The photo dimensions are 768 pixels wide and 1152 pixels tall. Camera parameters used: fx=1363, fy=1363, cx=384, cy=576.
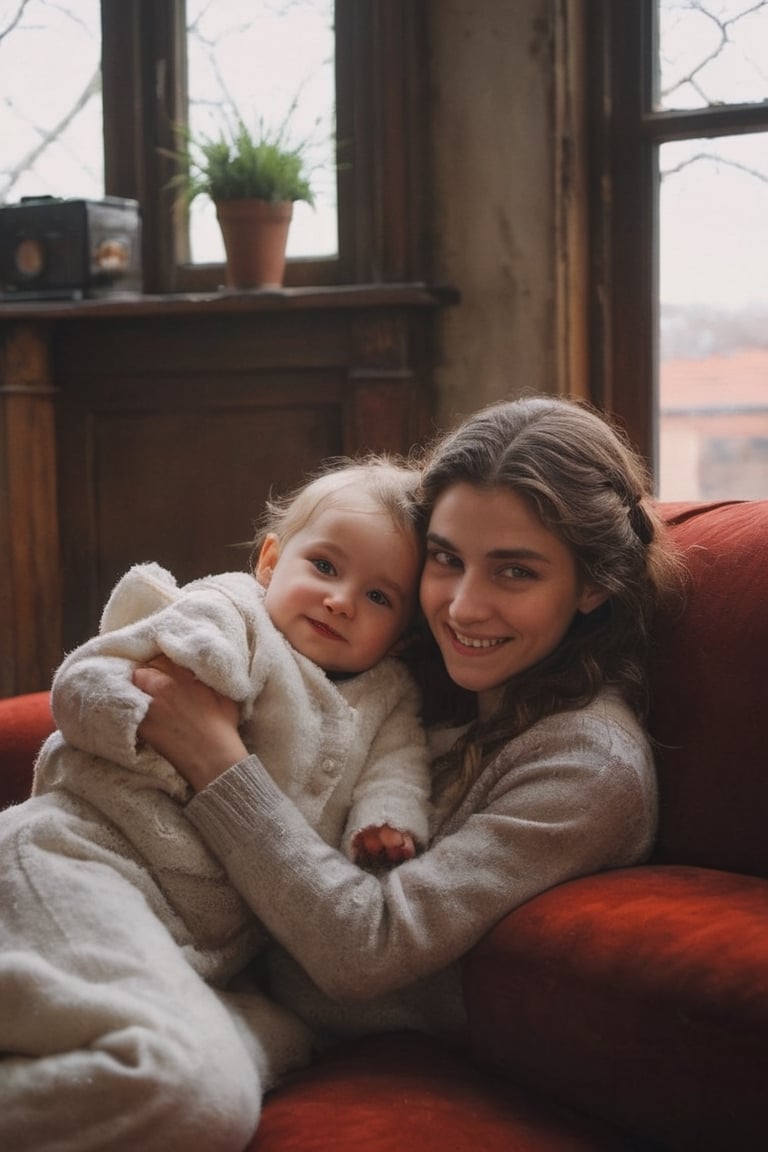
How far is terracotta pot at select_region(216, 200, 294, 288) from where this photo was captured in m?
2.82

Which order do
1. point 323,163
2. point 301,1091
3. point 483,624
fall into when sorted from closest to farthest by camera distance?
point 301,1091 < point 483,624 < point 323,163

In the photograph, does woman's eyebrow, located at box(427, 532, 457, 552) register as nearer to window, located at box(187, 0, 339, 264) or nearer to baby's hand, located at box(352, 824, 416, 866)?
baby's hand, located at box(352, 824, 416, 866)

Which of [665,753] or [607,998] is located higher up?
[665,753]

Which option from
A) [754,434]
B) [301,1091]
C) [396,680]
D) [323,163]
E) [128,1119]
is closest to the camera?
[128,1119]

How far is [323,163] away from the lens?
2.91m

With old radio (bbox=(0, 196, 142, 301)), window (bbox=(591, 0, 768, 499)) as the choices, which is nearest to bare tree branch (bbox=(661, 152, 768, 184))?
window (bbox=(591, 0, 768, 499))

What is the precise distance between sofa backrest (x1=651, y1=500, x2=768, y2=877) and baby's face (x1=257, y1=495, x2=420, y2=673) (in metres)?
0.31

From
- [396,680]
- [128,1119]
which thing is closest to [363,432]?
[396,680]

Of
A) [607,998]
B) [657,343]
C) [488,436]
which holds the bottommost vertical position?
[607,998]

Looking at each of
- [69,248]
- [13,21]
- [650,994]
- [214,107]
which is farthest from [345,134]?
[650,994]

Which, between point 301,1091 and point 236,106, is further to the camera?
point 236,106

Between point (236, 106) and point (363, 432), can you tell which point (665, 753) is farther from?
point (236, 106)

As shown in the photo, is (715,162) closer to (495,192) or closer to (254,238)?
(495,192)

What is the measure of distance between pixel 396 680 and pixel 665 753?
33 cm
